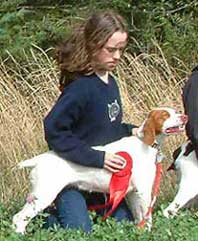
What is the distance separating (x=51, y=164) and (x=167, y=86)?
359cm

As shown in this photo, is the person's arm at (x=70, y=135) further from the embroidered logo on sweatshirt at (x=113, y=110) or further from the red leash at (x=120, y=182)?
the embroidered logo on sweatshirt at (x=113, y=110)

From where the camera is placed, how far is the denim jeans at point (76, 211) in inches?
237

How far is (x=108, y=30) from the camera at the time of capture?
608 cm

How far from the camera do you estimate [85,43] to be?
6125mm

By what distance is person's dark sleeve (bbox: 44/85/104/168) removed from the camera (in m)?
6.01

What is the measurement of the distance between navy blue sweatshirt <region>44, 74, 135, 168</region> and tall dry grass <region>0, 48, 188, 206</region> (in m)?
1.75

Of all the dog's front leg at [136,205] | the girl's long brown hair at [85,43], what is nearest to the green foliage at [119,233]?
the dog's front leg at [136,205]

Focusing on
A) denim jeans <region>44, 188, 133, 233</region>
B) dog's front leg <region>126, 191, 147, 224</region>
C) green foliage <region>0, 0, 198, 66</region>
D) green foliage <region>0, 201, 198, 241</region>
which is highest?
green foliage <region>0, 201, 198, 241</region>

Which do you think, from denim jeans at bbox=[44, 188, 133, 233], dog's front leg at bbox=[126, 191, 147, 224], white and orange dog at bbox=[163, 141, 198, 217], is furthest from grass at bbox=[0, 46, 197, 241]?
dog's front leg at bbox=[126, 191, 147, 224]

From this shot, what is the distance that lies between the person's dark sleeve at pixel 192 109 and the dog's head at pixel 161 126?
247mm

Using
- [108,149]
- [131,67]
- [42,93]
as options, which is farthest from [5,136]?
[108,149]

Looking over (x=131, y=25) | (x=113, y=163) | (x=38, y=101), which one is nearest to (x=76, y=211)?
(x=113, y=163)

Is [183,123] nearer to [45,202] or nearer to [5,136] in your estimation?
[45,202]

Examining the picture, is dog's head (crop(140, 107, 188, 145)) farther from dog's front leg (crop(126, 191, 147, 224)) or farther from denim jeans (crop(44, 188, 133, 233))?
denim jeans (crop(44, 188, 133, 233))
